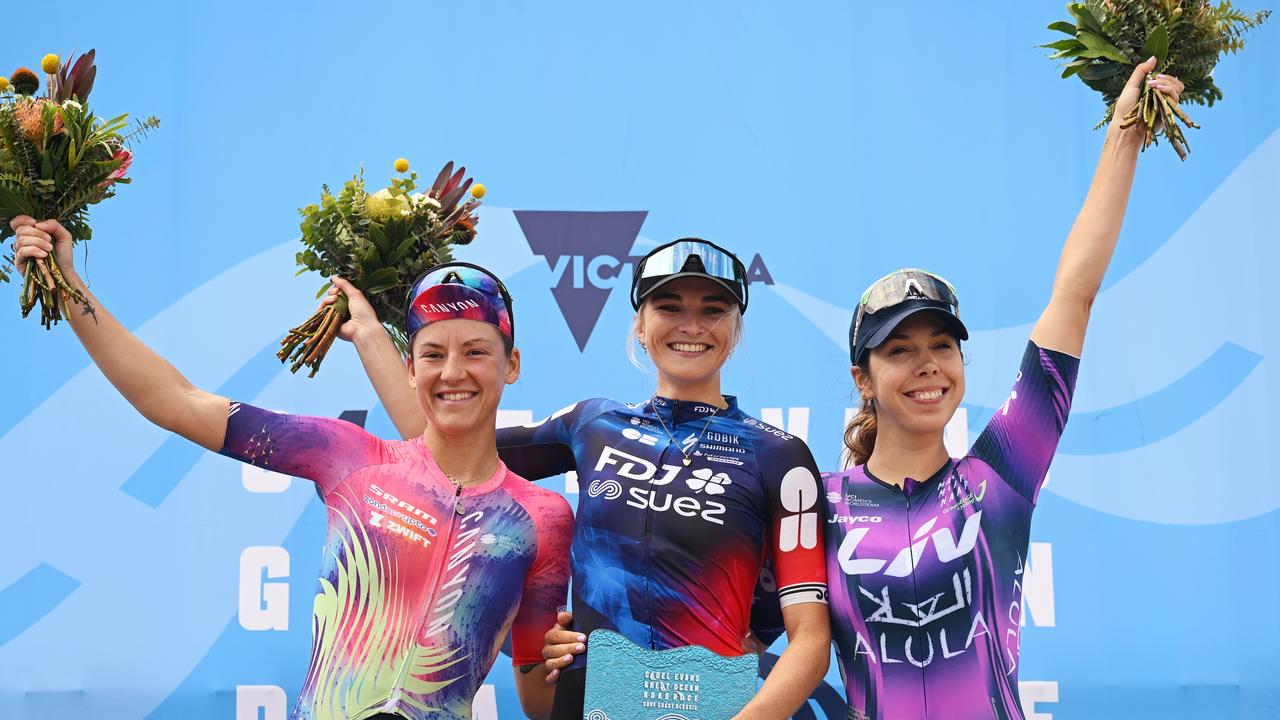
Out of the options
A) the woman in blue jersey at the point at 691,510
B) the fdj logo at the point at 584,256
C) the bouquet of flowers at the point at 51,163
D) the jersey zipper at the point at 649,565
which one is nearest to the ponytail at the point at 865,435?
the woman in blue jersey at the point at 691,510

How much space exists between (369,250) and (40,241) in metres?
0.77

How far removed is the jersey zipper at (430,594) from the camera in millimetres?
2342

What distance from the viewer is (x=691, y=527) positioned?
7.95 ft

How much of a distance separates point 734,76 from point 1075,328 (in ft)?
6.13

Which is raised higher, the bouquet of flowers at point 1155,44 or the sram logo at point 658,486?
the bouquet of flowers at point 1155,44

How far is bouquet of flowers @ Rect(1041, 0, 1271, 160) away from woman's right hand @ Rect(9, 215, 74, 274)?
244 cm

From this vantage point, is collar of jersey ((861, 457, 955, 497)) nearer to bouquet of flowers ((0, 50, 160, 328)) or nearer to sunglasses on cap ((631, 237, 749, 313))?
sunglasses on cap ((631, 237, 749, 313))

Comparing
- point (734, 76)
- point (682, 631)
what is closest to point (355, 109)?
point (734, 76)

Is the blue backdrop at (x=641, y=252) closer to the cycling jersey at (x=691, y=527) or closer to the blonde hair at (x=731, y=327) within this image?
the blonde hair at (x=731, y=327)

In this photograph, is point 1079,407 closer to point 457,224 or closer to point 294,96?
point 457,224

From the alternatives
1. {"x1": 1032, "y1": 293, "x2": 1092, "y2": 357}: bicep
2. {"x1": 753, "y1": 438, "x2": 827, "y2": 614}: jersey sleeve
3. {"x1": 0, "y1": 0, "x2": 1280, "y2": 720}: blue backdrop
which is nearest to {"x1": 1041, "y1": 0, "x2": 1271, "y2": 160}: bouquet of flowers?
{"x1": 1032, "y1": 293, "x2": 1092, "y2": 357}: bicep

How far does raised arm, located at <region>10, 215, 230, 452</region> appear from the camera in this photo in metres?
2.47

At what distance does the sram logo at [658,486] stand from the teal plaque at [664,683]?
0.98 feet

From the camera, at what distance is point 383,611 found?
2.42m
